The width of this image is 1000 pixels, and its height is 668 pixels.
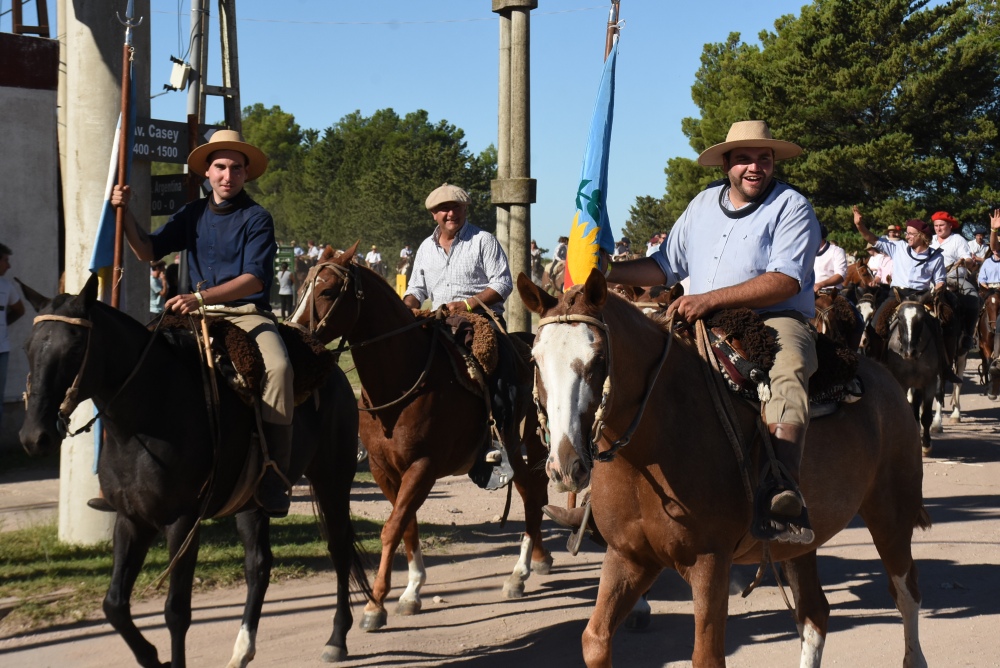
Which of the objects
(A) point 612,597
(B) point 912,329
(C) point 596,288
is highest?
(C) point 596,288

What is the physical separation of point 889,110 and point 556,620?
115 ft

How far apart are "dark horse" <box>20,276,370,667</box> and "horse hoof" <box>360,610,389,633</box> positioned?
3.38ft

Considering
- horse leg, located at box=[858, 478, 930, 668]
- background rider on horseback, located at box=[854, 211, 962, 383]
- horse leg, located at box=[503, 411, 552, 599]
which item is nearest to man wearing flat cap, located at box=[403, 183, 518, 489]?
horse leg, located at box=[503, 411, 552, 599]

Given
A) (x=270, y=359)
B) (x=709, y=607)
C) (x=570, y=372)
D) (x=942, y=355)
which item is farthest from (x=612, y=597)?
(x=942, y=355)

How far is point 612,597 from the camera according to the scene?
4.62 meters

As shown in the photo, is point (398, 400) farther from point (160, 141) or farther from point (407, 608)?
point (160, 141)

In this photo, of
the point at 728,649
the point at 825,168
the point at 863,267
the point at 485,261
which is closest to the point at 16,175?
the point at 485,261

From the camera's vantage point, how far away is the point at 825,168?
122 ft

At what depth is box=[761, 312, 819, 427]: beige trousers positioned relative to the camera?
4.84 m

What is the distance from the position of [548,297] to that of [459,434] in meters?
3.85

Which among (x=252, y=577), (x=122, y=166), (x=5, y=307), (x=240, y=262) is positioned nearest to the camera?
(x=240, y=262)

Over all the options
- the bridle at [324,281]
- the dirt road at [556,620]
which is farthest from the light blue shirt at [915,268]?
the bridle at [324,281]

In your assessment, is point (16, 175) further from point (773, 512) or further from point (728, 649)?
point (773, 512)

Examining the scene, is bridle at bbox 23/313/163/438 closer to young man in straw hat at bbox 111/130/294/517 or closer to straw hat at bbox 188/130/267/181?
young man in straw hat at bbox 111/130/294/517
